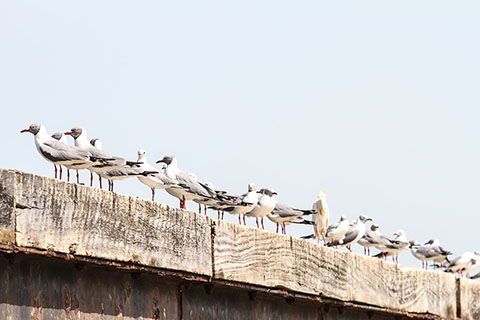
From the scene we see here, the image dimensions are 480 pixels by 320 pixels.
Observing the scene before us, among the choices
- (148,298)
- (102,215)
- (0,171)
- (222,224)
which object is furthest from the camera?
(222,224)

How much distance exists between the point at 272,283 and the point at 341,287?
1.65 meters

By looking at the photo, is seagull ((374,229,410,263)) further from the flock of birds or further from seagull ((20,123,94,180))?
seagull ((20,123,94,180))

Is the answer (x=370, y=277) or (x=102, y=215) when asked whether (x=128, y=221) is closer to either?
(x=102, y=215)

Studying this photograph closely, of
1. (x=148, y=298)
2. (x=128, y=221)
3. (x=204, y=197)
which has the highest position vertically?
(x=204, y=197)

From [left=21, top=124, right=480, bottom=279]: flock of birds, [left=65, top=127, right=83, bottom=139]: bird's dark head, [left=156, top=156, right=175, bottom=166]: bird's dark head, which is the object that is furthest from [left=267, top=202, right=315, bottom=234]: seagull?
[left=65, top=127, right=83, bottom=139]: bird's dark head

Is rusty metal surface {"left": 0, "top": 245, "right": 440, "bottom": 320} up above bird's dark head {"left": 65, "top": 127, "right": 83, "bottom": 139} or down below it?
below

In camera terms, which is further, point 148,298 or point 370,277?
point 370,277

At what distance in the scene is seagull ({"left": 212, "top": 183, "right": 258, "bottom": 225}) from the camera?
19.0m

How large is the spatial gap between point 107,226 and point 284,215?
1295 centimetres

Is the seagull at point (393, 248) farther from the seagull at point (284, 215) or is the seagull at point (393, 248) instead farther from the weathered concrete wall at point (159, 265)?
the weathered concrete wall at point (159, 265)

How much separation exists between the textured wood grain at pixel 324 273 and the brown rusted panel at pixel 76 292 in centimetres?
84

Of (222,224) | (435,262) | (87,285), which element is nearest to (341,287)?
(222,224)

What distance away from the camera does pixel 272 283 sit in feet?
39.4

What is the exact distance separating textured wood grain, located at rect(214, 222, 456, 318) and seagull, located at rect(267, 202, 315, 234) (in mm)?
6377
